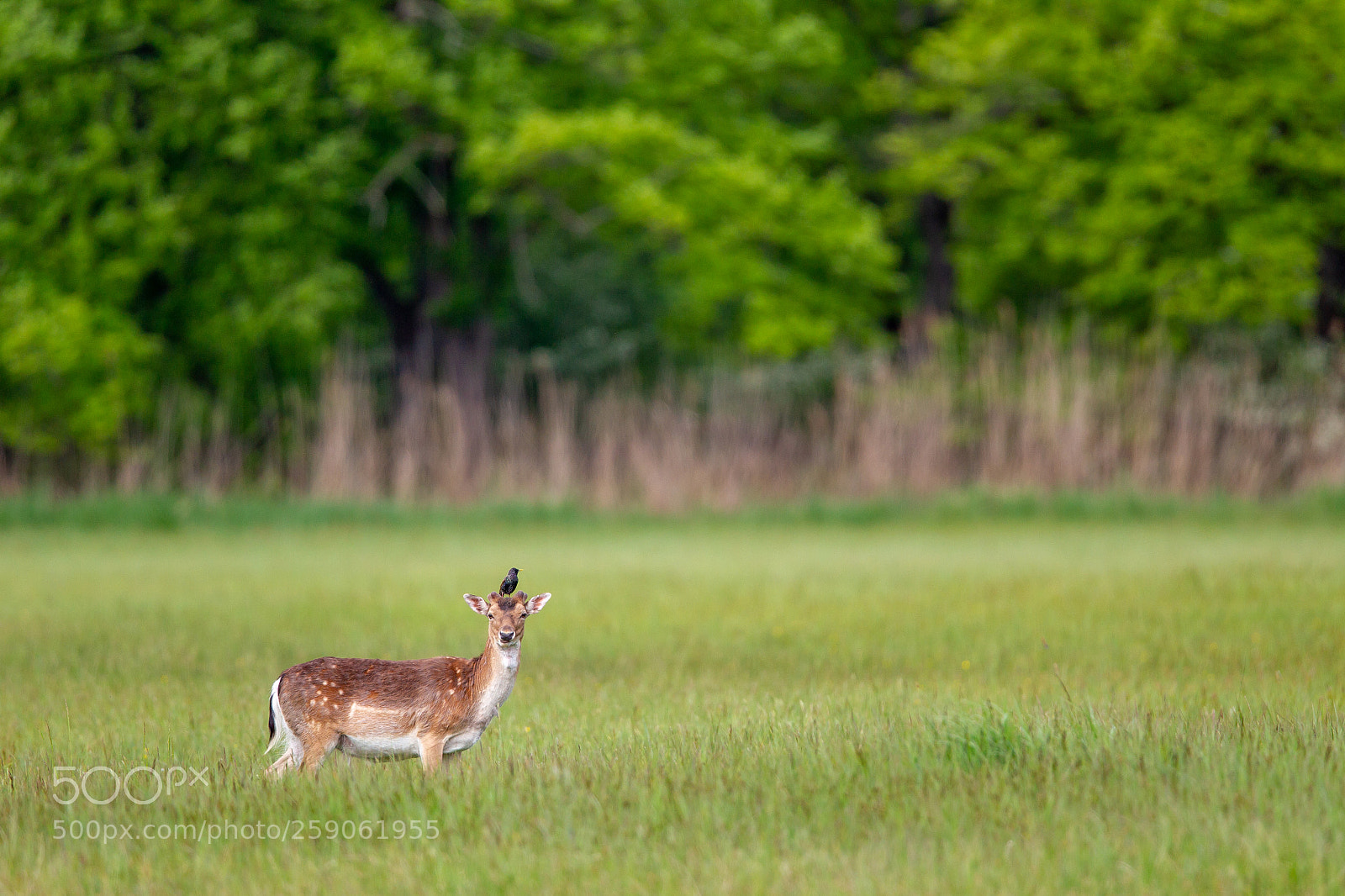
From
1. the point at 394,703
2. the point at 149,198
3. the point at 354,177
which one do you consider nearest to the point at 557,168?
the point at 354,177

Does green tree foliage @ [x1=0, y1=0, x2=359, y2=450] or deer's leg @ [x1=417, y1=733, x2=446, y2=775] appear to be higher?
green tree foliage @ [x1=0, y1=0, x2=359, y2=450]

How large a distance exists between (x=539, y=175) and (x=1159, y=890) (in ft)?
64.3

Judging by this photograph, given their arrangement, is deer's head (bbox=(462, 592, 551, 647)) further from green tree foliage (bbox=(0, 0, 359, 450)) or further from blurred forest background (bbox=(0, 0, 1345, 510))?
green tree foliage (bbox=(0, 0, 359, 450))

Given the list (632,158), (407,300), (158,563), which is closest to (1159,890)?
(158,563)

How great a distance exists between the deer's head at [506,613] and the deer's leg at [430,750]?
0.33 metres

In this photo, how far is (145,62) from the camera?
21.6 metres

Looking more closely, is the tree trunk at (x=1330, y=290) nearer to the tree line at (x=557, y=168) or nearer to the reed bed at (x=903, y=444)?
the tree line at (x=557, y=168)

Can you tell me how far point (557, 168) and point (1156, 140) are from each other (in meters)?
8.08

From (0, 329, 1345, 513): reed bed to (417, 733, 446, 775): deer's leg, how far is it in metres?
13.5

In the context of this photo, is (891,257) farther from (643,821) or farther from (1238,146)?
(643,821)

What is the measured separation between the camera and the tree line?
67.9 ft

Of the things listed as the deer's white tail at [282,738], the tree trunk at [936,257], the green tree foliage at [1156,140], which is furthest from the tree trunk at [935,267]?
the deer's white tail at [282,738]

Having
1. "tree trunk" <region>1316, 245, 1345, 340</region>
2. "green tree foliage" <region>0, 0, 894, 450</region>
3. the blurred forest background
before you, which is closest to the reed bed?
the blurred forest background

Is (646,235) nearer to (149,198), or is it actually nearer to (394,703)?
(149,198)
